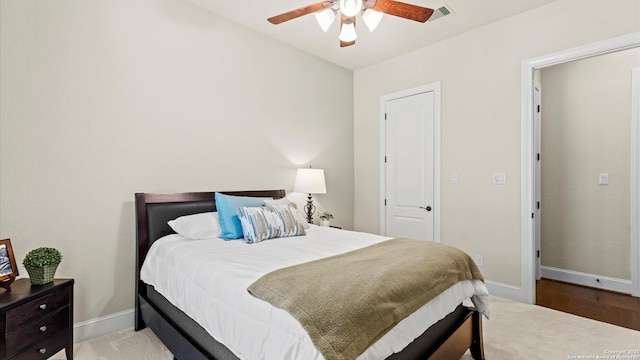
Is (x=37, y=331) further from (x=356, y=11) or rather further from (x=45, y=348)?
(x=356, y=11)

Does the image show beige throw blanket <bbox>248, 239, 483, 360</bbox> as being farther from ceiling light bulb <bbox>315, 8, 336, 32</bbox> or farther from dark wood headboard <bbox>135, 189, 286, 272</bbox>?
ceiling light bulb <bbox>315, 8, 336, 32</bbox>

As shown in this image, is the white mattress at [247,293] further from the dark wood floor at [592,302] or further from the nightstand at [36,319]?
the dark wood floor at [592,302]

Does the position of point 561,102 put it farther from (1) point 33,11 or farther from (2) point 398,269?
(1) point 33,11

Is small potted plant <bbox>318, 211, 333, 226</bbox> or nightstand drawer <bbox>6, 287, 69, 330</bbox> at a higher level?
small potted plant <bbox>318, 211, 333, 226</bbox>

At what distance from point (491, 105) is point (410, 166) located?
1.10 metres

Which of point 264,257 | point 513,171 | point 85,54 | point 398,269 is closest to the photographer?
point 398,269

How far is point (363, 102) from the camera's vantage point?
4.43m

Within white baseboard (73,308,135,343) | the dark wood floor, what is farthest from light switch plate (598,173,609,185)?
white baseboard (73,308,135,343)

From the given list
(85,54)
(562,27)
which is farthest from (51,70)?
(562,27)

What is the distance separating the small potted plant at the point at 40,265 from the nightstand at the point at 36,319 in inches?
1.5

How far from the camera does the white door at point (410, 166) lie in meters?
3.73

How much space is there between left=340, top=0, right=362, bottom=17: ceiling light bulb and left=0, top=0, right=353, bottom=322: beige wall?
1496mm

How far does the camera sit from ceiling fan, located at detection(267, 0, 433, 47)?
203 centimetres

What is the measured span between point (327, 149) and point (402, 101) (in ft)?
3.68
